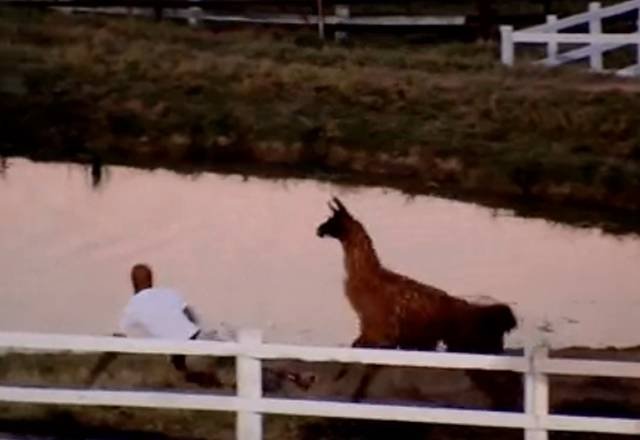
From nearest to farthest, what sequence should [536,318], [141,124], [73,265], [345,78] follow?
[536,318]
[73,265]
[141,124]
[345,78]

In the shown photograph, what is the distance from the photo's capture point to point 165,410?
1084cm

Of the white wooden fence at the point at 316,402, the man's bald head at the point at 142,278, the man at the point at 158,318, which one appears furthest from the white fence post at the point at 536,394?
the man's bald head at the point at 142,278

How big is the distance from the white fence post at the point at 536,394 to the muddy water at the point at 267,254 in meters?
3.96

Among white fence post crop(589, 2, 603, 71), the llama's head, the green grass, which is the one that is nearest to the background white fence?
the green grass

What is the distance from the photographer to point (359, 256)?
11.1 metres

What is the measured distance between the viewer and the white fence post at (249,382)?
9398mm

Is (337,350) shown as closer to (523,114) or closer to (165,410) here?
(165,410)

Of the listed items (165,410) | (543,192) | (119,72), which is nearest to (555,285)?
(543,192)

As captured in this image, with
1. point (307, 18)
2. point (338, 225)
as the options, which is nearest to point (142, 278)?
point (338, 225)

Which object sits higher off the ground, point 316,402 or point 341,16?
point 341,16

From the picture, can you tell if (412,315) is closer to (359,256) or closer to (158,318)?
(359,256)

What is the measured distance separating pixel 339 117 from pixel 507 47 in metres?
2.66

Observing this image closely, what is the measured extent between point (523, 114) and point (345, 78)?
6.88 ft

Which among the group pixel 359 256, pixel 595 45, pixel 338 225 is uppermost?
pixel 595 45
